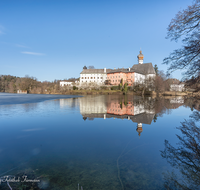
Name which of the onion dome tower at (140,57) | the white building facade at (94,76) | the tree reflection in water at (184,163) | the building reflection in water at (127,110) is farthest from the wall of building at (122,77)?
the tree reflection in water at (184,163)

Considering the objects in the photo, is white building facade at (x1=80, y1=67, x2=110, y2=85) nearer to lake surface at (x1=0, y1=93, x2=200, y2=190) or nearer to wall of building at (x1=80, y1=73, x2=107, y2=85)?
wall of building at (x1=80, y1=73, x2=107, y2=85)

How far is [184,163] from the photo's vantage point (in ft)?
12.6

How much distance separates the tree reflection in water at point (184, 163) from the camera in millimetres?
3029

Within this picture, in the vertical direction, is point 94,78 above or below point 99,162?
above

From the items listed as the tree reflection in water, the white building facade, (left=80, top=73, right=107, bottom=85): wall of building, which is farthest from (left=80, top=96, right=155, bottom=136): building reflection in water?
the white building facade

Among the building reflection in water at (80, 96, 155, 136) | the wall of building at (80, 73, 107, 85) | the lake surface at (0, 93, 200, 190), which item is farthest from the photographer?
the wall of building at (80, 73, 107, 85)

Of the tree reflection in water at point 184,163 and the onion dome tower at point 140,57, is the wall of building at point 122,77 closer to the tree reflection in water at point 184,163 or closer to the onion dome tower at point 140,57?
→ the onion dome tower at point 140,57

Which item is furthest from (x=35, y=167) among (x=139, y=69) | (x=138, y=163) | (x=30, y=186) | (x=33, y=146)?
(x=139, y=69)

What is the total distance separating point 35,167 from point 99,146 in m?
2.16

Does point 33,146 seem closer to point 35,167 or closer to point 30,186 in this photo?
point 35,167

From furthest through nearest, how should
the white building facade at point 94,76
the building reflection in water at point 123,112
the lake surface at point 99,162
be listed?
the white building facade at point 94,76
the building reflection in water at point 123,112
the lake surface at point 99,162

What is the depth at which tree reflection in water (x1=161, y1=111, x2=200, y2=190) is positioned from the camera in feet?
9.94

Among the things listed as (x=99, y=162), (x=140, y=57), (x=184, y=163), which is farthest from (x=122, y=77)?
(x=99, y=162)

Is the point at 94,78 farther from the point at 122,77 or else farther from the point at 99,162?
the point at 99,162
